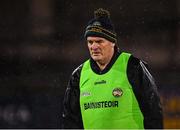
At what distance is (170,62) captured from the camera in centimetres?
1179

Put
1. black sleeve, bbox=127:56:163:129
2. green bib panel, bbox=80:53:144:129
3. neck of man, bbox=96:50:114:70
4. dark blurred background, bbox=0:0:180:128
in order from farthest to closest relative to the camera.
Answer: dark blurred background, bbox=0:0:180:128 → neck of man, bbox=96:50:114:70 → green bib panel, bbox=80:53:144:129 → black sleeve, bbox=127:56:163:129

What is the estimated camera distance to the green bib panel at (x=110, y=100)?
556 centimetres

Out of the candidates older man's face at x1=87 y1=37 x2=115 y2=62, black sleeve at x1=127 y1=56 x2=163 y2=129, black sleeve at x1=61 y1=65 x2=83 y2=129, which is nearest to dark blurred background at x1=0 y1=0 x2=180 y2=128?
black sleeve at x1=61 y1=65 x2=83 y2=129

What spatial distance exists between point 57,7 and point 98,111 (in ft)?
25.6

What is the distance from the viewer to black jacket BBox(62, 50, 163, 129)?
5453 mm

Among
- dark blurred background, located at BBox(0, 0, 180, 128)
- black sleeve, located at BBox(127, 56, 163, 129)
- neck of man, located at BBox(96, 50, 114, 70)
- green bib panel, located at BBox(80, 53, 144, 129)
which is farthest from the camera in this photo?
dark blurred background, located at BBox(0, 0, 180, 128)

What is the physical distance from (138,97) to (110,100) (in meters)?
0.22

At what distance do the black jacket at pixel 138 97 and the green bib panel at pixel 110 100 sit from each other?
4 cm

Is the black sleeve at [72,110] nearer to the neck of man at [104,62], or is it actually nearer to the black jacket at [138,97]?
the black jacket at [138,97]

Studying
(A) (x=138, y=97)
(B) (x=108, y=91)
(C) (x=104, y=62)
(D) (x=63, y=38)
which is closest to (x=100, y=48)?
(C) (x=104, y=62)

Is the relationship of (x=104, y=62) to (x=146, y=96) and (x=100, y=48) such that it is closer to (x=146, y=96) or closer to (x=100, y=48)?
(x=100, y=48)

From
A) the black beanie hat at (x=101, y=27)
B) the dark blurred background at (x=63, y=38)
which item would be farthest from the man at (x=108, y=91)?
the dark blurred background at (x=63, y=38)

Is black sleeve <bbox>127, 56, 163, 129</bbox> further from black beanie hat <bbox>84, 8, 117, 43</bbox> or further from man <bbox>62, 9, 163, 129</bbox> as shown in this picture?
black beanie hat <bbox>84, 8, 117, 43</bbox>

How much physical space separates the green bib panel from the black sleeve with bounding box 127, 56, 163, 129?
46mm
